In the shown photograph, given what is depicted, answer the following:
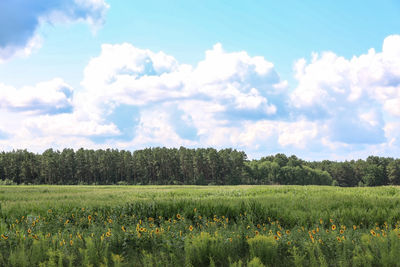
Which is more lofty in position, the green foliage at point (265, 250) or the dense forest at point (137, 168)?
the dense forest at point (137, 168)

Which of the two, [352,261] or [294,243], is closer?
[352,261]

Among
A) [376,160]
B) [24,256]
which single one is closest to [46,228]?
[24,256]

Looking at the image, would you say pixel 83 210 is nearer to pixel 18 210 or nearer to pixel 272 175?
pixel 18 210

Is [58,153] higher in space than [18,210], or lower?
higher

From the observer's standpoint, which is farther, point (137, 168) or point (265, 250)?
point (137, 168)

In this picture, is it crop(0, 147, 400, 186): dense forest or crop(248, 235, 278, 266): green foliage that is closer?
crop(248, 235, 278, 266): green foliage

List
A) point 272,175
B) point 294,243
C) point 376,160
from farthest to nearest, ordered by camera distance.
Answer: point 376,160
point 272,175
point 294,243

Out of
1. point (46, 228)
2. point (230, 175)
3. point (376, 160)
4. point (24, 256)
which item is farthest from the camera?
point (376, 160)

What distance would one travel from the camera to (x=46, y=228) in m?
11.0

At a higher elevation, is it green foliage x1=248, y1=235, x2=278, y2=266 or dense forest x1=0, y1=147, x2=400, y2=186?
dense forest x1=0, y1=147, x2=400, y2=186

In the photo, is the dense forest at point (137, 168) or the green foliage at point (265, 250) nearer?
the green foliage at point (265, 250)

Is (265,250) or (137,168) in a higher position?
(137,168)

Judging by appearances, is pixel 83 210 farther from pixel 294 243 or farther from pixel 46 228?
pixel 294 243

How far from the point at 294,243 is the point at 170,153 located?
98.5m
